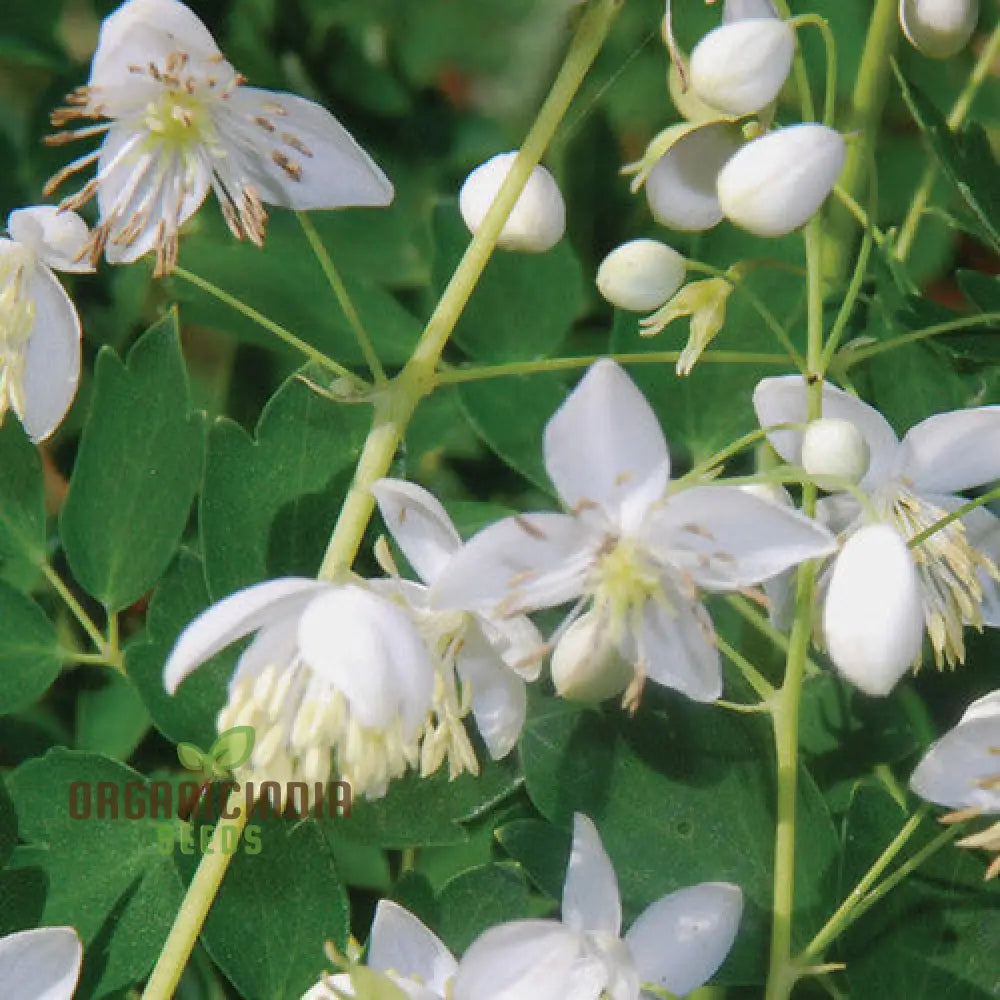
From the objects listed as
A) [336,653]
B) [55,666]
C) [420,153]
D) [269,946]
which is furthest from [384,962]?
[420,153]

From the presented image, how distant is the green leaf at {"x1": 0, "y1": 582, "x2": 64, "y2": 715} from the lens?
104 centimetres

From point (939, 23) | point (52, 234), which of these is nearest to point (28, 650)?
point (52, 234)

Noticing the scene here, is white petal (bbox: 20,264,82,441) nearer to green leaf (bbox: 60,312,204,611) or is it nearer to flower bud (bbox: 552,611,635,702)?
green leaf (bbox: 60,312,204,611)

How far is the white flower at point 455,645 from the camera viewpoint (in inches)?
34.3

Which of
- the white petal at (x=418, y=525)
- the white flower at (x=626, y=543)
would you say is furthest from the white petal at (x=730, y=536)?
the white petal at (x=418, y=525)

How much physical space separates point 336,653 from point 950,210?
65 centimetres

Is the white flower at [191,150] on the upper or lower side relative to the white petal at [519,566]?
upper

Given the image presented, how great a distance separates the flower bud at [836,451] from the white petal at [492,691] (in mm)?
198

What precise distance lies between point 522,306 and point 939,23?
1.05 feet

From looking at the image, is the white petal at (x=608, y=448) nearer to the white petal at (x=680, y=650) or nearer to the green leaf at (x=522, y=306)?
the white petal at (x=680, y=650)

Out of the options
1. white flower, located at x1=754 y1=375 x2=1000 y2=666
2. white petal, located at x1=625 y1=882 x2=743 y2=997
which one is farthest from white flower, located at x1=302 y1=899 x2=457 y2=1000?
white flower, located at x1=754 y1=375 x2=1000 y2=666

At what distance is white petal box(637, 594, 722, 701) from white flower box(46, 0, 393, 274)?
0.99ft

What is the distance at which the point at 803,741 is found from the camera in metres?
0.99

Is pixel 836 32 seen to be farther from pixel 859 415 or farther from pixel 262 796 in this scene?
pixel 262 796
